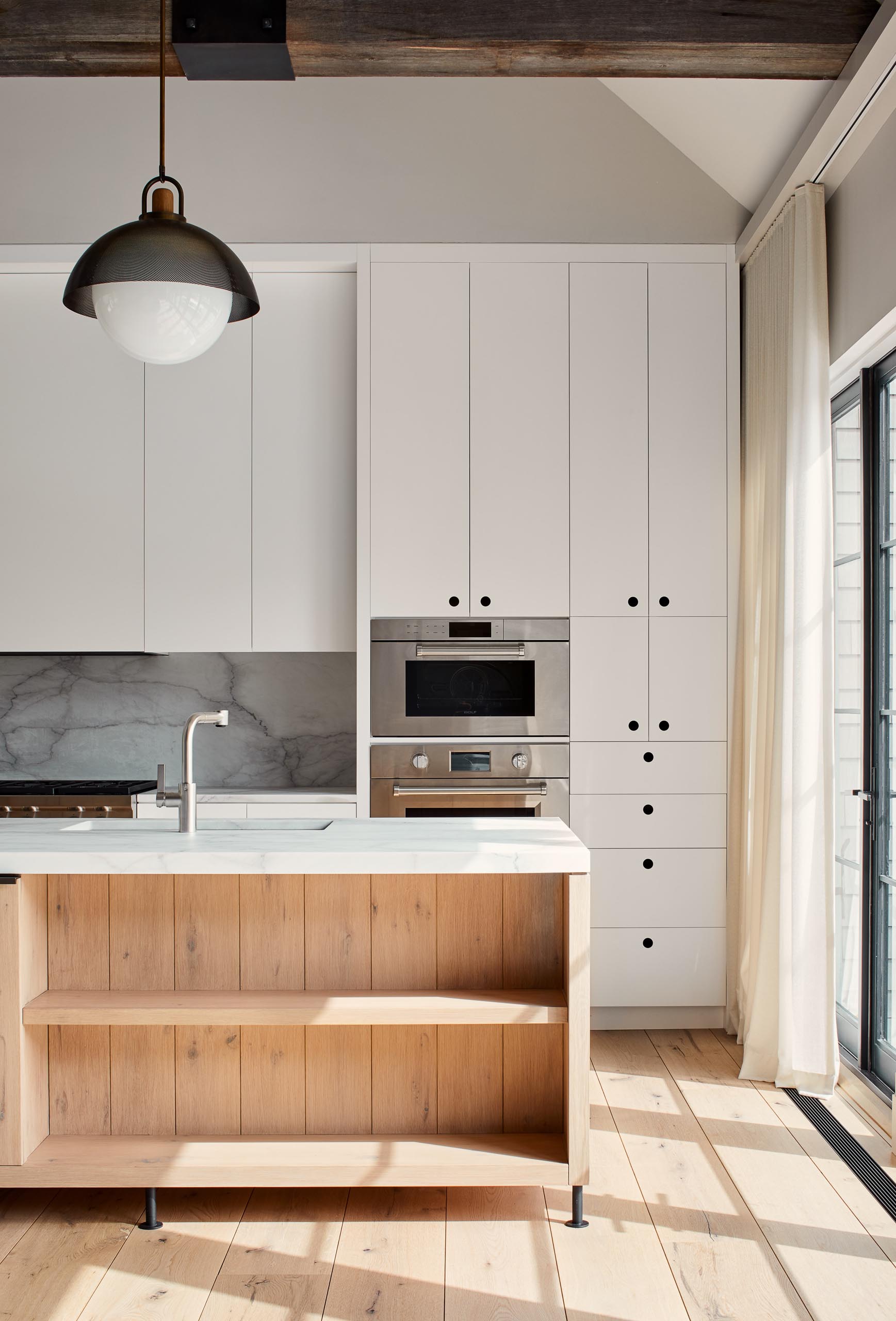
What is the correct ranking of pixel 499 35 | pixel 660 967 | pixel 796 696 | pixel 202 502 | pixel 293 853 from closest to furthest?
pixel 293 853 → pixel 499 35 → pixel 796 696 → pixel 660 967 → pixel 202 502

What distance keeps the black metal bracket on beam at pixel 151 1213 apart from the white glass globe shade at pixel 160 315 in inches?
70.6

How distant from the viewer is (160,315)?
77.4 inches

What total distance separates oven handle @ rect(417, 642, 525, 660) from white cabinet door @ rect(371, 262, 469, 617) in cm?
13

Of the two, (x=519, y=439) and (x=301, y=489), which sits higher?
(x=519, y=439)

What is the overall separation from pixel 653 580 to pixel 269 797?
5.24ft

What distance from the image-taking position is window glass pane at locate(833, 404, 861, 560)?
329 cm

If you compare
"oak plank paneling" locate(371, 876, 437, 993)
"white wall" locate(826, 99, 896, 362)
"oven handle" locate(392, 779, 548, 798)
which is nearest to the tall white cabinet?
"oven handle" locate(392, 779, 548, 798)

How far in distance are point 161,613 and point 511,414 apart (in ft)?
4.91

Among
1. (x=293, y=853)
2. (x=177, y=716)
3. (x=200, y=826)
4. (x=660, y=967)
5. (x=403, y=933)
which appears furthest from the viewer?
(x=177, y=716)

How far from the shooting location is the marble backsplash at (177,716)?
4195mm

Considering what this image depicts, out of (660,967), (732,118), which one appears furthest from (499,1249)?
(732,118)

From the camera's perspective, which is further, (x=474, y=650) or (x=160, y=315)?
(x=474, y=650)

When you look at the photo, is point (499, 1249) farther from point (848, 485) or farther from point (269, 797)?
point (848, 485)

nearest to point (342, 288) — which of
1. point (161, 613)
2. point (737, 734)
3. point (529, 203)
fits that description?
point (529, 203)
